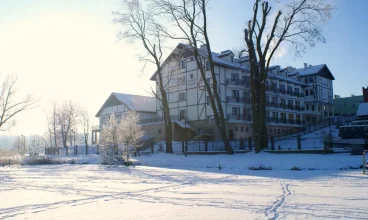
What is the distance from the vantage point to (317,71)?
6369cm

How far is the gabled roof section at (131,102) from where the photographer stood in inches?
2349

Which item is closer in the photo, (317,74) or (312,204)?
(312,204)

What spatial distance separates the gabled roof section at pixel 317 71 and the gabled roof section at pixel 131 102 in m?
25.6

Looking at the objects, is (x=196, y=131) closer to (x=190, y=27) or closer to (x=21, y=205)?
(x=190, y=27)

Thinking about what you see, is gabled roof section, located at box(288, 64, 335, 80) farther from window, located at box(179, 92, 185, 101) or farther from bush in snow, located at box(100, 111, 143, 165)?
bush in snow, located at box(100, 111, 143, 165)

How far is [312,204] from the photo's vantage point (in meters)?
8.72

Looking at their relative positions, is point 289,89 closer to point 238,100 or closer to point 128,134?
point 238,100

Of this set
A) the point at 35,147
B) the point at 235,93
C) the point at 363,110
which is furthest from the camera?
the point at 35,147

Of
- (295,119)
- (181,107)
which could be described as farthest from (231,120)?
(295,119)

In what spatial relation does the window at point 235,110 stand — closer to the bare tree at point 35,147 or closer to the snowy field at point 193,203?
the bare tree at point 35,147

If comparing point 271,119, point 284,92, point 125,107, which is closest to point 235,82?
point 271,119

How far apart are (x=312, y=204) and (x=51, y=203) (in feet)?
22.3

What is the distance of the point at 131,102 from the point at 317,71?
33613 mm

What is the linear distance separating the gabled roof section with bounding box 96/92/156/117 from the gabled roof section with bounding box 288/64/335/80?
25.6m
